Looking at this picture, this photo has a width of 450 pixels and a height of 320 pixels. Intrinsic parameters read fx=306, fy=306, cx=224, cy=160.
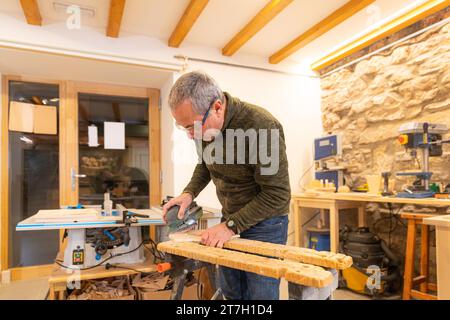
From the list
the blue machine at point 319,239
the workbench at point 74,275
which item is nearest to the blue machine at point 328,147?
the blue machine at point 319,239

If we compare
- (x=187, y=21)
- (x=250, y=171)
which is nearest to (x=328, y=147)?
(x=187, y=21)

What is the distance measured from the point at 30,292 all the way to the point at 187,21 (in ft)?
8.45

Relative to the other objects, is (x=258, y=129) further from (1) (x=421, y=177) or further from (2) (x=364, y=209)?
(2) (x=364, y=209)

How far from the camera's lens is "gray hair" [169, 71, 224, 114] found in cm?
112

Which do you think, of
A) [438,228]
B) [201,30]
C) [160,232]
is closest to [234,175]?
[438,228]

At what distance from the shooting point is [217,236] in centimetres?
111

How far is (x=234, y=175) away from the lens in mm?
1237

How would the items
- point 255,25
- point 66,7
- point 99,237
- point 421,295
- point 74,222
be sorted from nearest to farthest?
point 74,222
point 99,237
point 421,295
point 66,7
point 255,25

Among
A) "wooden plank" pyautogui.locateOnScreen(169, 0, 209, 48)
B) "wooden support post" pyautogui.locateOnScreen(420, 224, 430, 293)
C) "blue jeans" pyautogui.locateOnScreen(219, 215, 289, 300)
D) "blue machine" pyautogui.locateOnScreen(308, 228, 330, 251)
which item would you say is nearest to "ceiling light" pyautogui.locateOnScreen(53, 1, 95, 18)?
"wooden plank" pyautogui.locateOnScreen(169, 0, 209, 48)

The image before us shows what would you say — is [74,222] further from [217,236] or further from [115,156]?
[115,156]

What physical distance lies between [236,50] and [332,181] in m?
1.59

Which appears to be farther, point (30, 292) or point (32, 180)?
point (32, 180)

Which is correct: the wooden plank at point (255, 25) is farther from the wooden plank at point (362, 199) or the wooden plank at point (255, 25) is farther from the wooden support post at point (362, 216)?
the wooden support post at point (362, 216)

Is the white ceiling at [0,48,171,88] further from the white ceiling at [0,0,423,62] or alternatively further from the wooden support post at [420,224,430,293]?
the wooden support post at [420,224,430,293]
